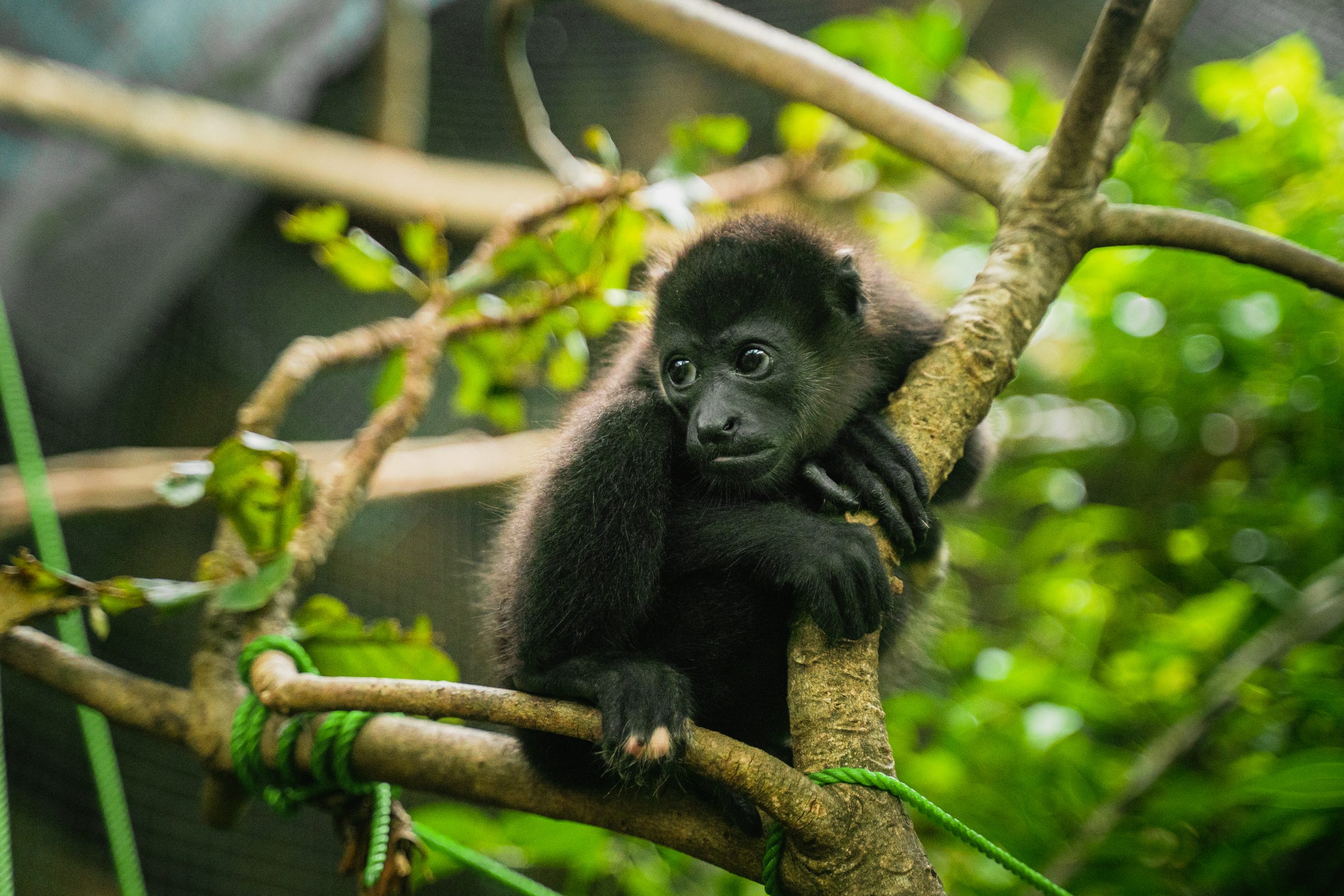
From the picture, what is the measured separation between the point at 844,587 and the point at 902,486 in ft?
0.89

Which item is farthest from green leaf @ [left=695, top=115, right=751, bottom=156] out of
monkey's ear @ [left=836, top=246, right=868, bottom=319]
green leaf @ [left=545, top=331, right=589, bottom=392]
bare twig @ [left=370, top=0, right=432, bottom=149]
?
bare twig @ [left=370, top=0, right=432, bottom=149]

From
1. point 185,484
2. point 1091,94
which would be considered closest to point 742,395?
point 1091,94

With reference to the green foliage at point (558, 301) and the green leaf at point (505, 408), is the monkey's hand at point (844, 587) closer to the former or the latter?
the green foliage at point (558, 301)

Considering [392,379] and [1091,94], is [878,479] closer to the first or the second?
[1091,94]

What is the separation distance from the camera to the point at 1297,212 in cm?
290

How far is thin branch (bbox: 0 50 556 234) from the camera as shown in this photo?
4.78m

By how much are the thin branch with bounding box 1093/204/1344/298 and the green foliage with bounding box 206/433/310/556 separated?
6.49 feet

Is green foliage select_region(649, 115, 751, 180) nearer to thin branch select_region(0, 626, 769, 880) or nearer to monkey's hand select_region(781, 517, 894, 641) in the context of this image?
monkey's hand select_region(781, 517, 894, 641)

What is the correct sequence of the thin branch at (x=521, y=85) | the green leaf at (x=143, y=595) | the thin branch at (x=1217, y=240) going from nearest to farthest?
the thin branch at (x=1217, y=240)
the green leaf at (x=143, y=595)
the thin branch at (x=521, y=85)

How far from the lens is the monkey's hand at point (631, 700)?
5.11 ft

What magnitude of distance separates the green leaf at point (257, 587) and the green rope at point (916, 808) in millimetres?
1380

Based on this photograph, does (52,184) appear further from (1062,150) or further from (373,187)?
(1062,150)

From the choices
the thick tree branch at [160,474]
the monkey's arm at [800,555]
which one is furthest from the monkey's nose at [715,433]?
the thick tree branch at [160,474]

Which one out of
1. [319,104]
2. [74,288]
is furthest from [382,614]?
[319,104]
